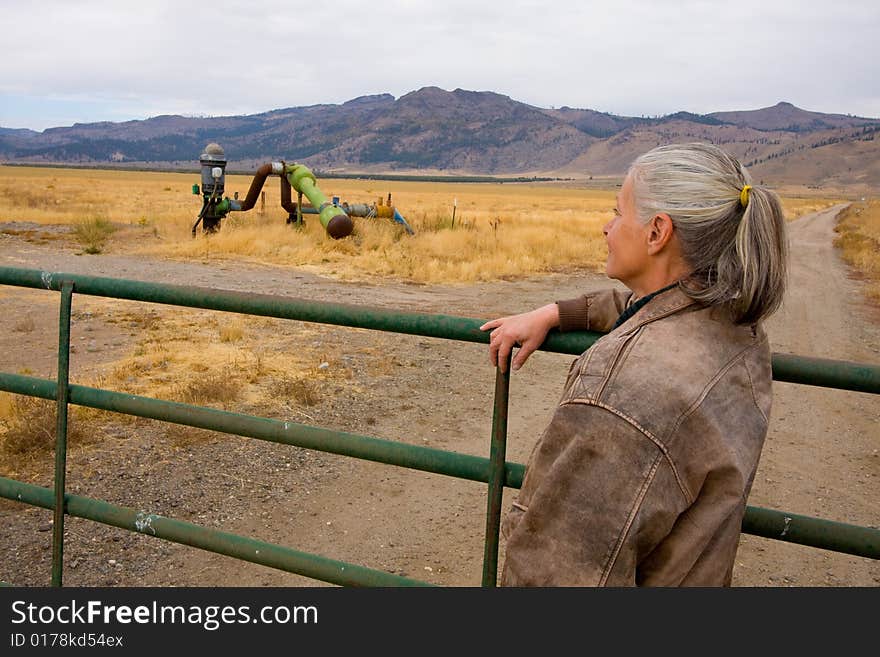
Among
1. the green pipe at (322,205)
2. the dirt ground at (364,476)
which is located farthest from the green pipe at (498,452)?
the green pipe at (322,205)

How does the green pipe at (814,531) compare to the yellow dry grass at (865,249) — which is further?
the yellow dry grass at (865,249)

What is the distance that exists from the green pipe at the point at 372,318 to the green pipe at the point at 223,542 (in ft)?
1.93

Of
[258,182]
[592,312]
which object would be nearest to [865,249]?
[258,182]

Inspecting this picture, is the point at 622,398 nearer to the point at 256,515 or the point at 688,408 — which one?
the point at 688,408

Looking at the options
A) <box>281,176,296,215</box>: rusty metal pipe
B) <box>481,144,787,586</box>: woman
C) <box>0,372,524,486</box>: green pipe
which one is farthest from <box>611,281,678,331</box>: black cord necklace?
<box>281,176,296,215</box>: rusty metal pipe

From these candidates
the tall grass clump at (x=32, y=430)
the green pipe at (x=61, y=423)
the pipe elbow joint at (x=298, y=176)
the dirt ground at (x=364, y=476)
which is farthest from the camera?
the pipe elbow joint at (x=298, y=176)

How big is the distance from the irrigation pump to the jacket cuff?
18.5m

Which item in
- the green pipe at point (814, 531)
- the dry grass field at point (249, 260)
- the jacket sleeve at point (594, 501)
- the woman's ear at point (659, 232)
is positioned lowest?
the dry grass field at point (249, 260)

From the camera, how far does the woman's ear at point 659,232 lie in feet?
4.98

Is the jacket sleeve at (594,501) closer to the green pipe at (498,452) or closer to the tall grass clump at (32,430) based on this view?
the green pipe at (498,452)

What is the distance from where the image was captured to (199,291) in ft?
7.20

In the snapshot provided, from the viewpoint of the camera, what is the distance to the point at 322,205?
21.1 metres

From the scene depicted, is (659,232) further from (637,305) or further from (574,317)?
(574,317)
